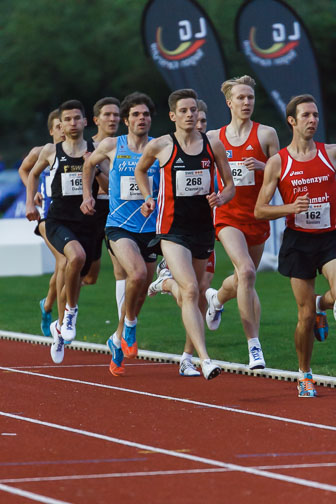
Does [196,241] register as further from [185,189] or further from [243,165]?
[243,165]

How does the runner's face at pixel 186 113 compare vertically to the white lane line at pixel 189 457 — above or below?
above

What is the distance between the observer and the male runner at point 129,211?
10.4 meters

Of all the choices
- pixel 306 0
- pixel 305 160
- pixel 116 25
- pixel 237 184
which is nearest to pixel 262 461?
pixel 305 160

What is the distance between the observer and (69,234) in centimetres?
1152

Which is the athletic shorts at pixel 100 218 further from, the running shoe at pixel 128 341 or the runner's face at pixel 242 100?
the runner's face at pixel 242 100

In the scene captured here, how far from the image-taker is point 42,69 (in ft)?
221

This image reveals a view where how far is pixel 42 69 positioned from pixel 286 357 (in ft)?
189

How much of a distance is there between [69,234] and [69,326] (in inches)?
35.3

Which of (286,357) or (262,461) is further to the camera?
(286,357)

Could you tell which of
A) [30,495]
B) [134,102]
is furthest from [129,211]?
[30,495]

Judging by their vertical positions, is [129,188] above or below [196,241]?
above

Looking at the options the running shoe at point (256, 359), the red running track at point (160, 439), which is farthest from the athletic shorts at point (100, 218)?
the running shoe at point (256, 359)

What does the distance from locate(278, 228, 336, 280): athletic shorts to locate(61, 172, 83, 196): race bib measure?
10.1ft

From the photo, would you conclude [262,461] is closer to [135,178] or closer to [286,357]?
[135,178]
